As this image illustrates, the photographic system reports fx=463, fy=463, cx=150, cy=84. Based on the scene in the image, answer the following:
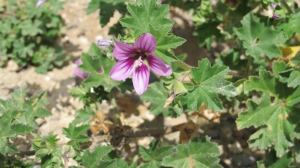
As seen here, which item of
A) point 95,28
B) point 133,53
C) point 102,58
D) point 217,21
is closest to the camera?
point 133,53

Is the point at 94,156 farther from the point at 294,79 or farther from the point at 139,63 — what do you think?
the point at 294,79

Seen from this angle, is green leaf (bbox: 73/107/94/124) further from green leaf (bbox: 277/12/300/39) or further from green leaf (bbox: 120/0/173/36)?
green leaf (bbox: 277/12/300/39)

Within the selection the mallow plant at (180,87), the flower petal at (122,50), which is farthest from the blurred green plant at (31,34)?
the flower petal at (122,50)

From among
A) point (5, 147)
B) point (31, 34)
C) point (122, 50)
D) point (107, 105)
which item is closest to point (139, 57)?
point (122, 50)

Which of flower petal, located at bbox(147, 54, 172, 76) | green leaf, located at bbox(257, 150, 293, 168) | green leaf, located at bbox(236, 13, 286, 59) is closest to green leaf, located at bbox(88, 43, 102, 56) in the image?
flower petal, located at bbox(147, 54, 172, 76)

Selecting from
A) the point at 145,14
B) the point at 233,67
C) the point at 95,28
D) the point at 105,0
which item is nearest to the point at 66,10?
the point at 95,28

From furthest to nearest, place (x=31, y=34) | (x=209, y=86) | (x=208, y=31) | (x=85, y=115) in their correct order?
(x=31, y=34), (x=208, y=31), (x=85, y=115), (x=209, y=86)

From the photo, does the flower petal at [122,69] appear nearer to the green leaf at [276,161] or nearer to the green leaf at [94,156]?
the green leaf at [94,156]

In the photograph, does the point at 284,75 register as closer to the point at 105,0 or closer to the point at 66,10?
the point at 105,0
